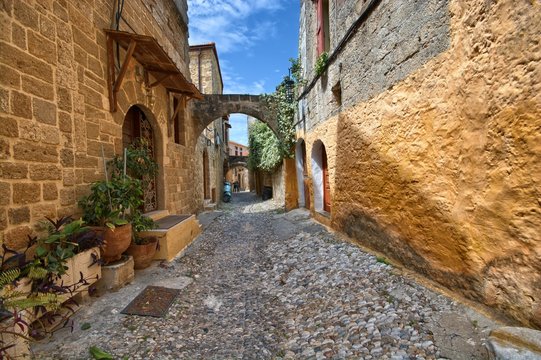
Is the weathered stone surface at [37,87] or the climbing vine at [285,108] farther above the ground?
the climbing vine at [285,108]

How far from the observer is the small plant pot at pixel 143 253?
3.32 m

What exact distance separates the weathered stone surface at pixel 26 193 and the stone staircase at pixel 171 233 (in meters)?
1.61

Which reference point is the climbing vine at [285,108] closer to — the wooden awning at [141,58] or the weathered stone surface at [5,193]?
the wooden awning at [141,58]

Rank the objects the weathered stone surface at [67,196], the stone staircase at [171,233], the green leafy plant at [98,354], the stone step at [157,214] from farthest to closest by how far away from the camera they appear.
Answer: the stone step at [157,214] → the stone staircase at [171,233] → the weathered stone surface at [67,196] → the green leafy plant at [98,354]

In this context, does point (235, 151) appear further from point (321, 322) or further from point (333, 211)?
point (321, 322)

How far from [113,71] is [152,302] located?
117 inches

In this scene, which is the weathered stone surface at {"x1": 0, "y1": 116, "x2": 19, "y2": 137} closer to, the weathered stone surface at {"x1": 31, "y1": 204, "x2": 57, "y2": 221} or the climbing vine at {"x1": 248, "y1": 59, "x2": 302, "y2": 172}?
the weathered stone surface at {"x1": 31, "y1": 204, "x2": 57, "y2": 221}

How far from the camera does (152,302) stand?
8.68ft

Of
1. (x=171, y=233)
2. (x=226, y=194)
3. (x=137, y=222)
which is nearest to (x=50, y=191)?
(x=137, y=222)

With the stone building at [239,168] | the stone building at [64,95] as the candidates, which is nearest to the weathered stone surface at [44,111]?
the stone building at [64,95]

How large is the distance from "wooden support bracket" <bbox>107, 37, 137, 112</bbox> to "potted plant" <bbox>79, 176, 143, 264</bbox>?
1.25 m

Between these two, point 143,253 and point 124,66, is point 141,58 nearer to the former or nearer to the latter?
point 124,66

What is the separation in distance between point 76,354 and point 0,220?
1157 millimetres

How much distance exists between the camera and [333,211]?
5.10m
